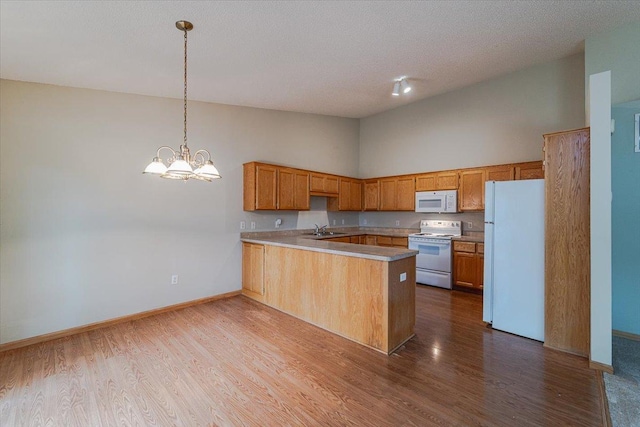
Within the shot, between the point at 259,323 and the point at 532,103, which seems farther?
the point at 532,103

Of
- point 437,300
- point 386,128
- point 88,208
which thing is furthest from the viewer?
point 386,128

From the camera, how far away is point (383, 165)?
6418mm

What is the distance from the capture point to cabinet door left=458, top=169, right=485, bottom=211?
15.6 ft

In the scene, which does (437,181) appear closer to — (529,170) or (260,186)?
(529,170)

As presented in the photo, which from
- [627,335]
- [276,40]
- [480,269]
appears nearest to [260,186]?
[276,40]

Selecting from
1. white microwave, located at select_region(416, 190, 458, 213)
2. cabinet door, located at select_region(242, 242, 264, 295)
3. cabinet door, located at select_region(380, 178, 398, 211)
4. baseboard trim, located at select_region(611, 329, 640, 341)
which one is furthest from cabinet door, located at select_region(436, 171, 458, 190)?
cabinet door, located at select_region(242, 242, 264, 295)

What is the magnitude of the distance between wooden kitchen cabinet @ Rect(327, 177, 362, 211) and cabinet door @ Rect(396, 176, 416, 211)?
0.95 meters

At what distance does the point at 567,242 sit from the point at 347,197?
3964 millimetres

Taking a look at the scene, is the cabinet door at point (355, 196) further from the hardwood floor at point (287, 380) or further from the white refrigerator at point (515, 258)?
the hardwood floor at point (287, 380)

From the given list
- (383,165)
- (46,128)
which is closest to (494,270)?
(383,165)

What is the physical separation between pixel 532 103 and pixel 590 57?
45.0 inches

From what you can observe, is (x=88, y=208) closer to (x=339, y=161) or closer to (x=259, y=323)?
(x=259, y=323)

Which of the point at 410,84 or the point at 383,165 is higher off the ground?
the point at 410,84

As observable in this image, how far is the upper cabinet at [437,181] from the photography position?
5.09 m
